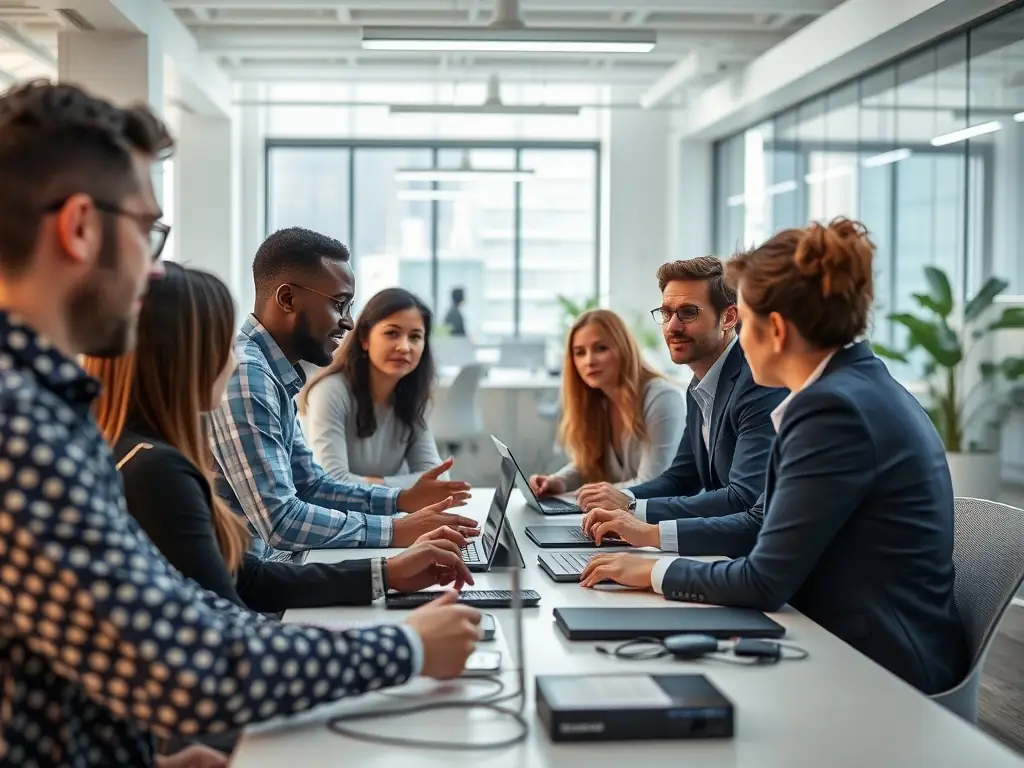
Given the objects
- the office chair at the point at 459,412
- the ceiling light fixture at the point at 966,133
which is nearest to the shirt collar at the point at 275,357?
the ceiling light fixture at the point at 966,133

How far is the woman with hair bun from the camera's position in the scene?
180 cm

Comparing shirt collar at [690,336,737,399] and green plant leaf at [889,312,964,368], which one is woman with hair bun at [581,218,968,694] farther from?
green plant leaf at [889,312,964,368]

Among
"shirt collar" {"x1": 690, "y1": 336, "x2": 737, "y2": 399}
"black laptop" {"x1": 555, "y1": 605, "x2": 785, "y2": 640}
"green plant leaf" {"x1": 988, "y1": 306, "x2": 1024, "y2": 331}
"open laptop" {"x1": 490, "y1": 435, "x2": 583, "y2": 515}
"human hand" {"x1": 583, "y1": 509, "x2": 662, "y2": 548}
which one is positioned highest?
"green plant leaf" {"x1": 988, "y1": 306, "x2": 1024, "y2": 331}

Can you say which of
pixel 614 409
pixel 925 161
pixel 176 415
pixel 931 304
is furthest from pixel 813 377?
pixel 925 161

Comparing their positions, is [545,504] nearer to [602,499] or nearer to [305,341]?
[602,499]

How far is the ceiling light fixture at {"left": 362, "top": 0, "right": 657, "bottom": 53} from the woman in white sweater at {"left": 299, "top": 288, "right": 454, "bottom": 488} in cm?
237

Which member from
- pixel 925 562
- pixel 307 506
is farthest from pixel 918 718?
pixel 307 506

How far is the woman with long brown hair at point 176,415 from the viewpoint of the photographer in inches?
58.0

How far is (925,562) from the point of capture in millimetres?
1858

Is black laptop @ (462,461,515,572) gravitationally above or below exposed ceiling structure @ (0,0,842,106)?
below

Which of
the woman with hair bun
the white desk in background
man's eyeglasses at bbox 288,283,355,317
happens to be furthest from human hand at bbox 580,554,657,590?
the white desk in background

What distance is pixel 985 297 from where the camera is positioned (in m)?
5.60

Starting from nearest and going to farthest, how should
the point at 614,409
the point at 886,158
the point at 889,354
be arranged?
the point at 614,409 < the point at 889,354 < the point at 886,158

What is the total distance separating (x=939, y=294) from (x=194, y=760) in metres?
5.26
